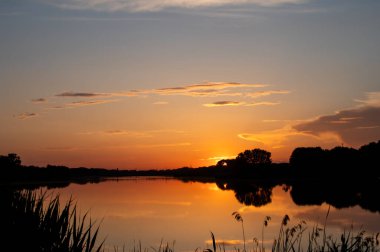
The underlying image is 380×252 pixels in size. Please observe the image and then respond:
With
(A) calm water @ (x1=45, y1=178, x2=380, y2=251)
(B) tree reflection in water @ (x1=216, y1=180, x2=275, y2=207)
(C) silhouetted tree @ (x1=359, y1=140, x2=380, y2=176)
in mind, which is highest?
(C) silhouetted tree @ (x1=359, y1=140, x2=380, y2=176)

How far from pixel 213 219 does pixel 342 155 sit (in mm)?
90141

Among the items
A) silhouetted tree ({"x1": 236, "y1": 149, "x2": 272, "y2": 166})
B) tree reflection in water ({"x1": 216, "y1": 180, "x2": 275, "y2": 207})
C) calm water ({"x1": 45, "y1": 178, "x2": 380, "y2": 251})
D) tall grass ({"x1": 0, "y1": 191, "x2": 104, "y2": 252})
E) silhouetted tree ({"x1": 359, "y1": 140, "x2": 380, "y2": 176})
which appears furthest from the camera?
silhouetted tree ({"x1": 236, "y1": 149, "x2": 272, "y2": 166})

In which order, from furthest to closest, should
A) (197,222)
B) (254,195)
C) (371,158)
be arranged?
(371,158), (254,195), (197,222)

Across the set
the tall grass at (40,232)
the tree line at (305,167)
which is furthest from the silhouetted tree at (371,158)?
the tall grass at (40,232)

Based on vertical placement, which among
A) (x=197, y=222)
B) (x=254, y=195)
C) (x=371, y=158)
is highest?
(x=371, y=158)

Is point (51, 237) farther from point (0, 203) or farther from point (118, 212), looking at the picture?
point (118, 212)

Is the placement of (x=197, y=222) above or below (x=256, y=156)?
below

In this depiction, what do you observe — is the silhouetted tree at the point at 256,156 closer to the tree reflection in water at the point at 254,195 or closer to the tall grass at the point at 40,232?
the tree reflection in water at the point at 254,195

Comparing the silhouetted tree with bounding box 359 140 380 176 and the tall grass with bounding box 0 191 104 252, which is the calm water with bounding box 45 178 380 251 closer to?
the tall grass with bounding box 0 191 104 252

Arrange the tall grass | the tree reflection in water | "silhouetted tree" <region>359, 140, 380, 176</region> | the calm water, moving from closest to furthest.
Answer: the tall grass → the calm water → the tree reflection in water → "silhouetted tree" <region>359, 140, 380, 176</region>

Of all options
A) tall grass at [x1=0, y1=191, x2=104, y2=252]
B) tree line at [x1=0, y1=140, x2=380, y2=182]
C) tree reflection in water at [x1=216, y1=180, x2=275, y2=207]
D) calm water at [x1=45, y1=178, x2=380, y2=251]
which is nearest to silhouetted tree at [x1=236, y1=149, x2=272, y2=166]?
tree line at [x1=0, y1=140, x2=380, y2=182]

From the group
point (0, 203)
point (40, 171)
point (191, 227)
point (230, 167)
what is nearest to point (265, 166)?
point (230, 167)

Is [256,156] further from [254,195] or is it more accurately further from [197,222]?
[197,222]

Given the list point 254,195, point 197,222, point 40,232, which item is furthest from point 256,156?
point 40,232
